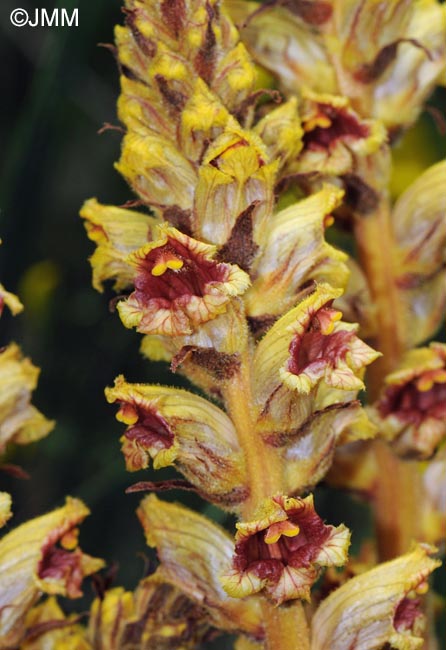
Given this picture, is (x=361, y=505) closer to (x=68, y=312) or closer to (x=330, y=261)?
(x=68, y=312)

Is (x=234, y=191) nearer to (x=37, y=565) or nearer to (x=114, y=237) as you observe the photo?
(x=114, y=237)

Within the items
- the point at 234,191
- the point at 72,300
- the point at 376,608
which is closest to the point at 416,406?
the point at 376,608

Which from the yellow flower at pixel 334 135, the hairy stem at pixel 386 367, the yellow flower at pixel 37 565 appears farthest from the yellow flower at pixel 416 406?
the yellow flower at pixel 37 565

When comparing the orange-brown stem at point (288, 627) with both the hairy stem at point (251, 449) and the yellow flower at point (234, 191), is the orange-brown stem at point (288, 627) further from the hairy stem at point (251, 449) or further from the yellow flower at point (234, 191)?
the yellow flower at point (234, 191)

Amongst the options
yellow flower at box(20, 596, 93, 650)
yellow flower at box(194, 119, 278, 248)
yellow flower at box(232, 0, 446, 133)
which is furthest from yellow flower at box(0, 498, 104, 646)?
yellow flower at box(232, 0, 446, 133)

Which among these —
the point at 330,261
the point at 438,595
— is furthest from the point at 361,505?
the point at 330,261
